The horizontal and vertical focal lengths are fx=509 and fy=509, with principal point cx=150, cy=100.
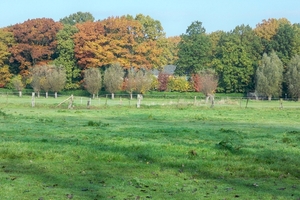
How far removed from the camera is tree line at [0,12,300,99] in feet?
281

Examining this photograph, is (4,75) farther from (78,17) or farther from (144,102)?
(78,17)

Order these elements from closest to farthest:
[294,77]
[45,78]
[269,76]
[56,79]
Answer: [294,77]
[56,79]
[45,78]
[269,76]

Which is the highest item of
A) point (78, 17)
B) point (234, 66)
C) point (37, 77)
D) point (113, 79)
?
point (78, 17)

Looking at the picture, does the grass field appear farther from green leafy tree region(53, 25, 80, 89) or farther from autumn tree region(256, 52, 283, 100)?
green leafy tree region(53, 25, 80, 89)

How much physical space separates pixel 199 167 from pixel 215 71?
7601 cm

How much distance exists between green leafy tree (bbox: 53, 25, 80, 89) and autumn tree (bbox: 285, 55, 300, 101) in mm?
35057

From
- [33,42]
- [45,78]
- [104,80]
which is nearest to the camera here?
[104,80]

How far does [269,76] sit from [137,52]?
23.1 metres

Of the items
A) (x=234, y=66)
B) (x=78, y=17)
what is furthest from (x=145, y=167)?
(x=78, y=17)

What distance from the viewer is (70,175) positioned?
1255 cm

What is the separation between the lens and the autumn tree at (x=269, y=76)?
3123 inches

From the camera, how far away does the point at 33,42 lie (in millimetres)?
91812

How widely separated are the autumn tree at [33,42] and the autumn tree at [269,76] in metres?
36.5

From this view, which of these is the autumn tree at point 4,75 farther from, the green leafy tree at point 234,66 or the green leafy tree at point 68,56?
the green leafy tree at point 234,66
